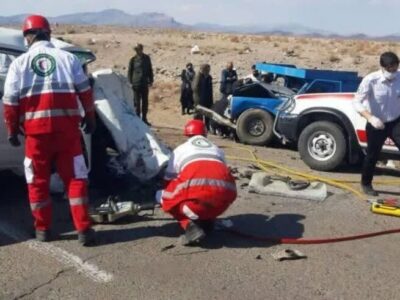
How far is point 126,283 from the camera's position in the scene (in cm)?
520

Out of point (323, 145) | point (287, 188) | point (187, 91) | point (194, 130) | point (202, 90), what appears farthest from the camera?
point (187, 91)

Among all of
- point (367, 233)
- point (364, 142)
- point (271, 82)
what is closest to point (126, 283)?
point (367, 233)

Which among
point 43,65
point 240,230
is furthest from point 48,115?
point 240,230

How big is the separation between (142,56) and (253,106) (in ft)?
11.4

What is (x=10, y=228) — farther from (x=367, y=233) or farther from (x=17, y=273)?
(x=367, y=233)

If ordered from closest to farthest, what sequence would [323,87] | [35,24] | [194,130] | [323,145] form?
[35,24]
[194,130]
[323,145]
[323,87]

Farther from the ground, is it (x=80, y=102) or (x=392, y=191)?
(x=80, y=102)

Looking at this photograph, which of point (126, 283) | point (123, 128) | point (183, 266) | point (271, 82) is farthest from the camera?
point (271, 82)

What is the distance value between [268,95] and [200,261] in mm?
7830

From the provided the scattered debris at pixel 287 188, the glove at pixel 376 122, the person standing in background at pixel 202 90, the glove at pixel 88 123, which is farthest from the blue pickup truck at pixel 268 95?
the glove at pixel 88 123

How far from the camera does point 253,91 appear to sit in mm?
13391

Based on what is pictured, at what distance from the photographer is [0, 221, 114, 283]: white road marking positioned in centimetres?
535

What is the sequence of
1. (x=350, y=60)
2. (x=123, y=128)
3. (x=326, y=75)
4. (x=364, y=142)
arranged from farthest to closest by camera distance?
1. (x=350, y=60)
2. (x=326, y=75)
3. (x=364, y=142)
4. (x=123, y=128)

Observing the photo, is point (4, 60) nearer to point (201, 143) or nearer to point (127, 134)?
point (127, 134)
